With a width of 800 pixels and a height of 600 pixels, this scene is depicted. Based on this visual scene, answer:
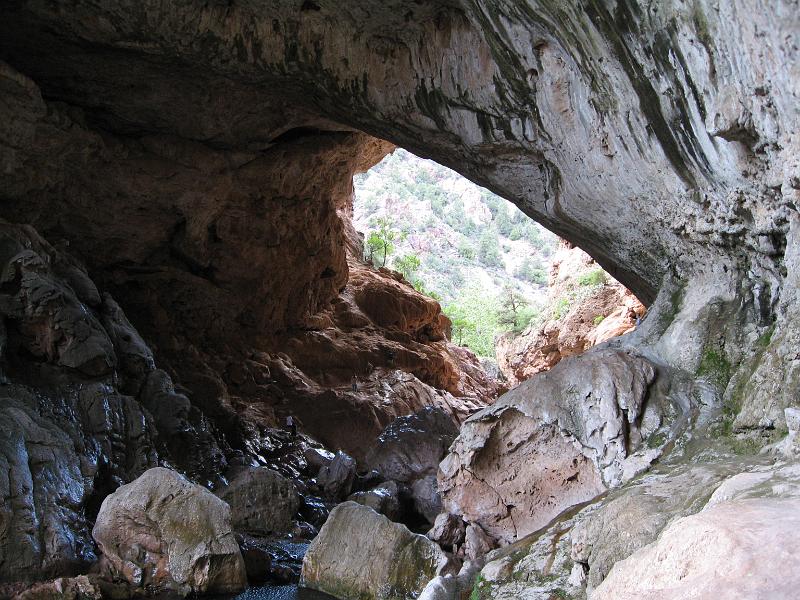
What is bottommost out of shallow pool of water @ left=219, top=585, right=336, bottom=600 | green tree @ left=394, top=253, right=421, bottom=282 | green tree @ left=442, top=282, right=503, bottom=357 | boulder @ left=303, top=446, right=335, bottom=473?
shallow pool of water @ left=219, top=585, right=336, bottom=600

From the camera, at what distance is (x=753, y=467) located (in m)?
4.89

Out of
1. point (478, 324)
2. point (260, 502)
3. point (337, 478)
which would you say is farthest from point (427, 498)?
point (478, 324)

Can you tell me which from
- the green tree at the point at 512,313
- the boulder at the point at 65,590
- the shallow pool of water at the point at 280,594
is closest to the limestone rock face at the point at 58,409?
the boulder at the point at 65,590

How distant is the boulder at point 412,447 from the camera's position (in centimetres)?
1166

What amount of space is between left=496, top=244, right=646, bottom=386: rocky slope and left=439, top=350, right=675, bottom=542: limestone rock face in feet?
33.9

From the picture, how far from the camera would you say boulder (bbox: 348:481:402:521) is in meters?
9.69

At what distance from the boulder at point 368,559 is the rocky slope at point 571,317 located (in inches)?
437

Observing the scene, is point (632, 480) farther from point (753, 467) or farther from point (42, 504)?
point (42, 504)

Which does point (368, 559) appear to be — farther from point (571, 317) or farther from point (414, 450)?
point (571, 317)

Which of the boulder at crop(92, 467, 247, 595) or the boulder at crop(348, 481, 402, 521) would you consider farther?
the boulder at crop(348, 481, 402, 521)

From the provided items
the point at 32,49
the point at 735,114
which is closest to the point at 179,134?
the point at 32,49

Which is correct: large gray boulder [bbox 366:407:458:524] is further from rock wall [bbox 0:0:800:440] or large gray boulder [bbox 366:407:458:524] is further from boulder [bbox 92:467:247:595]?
boulder [bbox 92:467:247:595]

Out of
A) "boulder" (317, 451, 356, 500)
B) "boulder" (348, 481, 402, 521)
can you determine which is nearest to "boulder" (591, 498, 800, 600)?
"boulder" (348, 481, 402, 521)

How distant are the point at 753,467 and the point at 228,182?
10940mm
